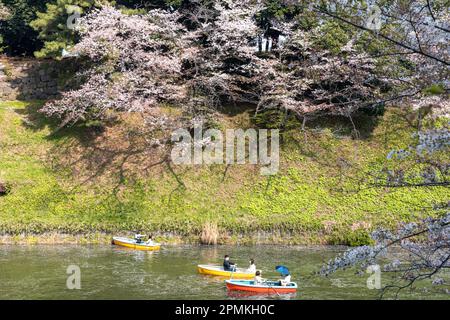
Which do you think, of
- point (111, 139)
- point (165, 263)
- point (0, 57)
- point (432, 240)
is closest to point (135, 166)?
point (111, 139)

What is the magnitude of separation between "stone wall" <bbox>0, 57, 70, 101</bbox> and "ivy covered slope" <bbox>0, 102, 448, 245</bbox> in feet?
7.35

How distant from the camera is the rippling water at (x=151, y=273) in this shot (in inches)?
632

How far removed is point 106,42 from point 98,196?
9701 mm

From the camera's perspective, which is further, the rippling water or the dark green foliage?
the dark green foliage

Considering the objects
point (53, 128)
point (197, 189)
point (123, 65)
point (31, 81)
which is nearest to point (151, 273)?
point (197, 189)

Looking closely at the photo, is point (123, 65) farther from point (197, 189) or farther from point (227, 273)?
point (227, 273)

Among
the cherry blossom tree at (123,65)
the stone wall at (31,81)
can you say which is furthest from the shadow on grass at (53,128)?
the stone wall at (31,81)

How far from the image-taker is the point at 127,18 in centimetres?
3206

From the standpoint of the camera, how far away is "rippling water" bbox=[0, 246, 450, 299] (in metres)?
16.0

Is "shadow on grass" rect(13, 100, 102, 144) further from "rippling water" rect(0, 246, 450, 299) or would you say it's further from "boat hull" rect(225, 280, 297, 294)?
"boat hull" rect(225, 280, 297, 294)

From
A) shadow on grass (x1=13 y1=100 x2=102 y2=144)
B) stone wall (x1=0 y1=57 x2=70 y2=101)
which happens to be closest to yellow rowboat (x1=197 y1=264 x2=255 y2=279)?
shadow on grass (x1=13 y1=100 x2=102 y2=144)

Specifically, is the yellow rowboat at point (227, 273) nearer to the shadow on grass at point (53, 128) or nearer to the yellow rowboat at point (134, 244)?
the yellow rowboat at point (134, 244)

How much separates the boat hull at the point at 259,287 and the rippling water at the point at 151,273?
29cm

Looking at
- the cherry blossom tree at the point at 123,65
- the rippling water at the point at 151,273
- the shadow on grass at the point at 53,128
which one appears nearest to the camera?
the rippling water at the point at 151,273
